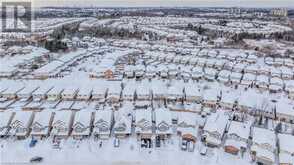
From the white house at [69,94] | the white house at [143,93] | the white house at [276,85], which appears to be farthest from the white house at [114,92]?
the white house at [276,85]

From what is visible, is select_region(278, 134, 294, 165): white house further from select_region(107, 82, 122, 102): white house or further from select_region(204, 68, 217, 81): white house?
select_region(107, 82, 122, 102): white house

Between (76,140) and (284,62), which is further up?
(284,62)

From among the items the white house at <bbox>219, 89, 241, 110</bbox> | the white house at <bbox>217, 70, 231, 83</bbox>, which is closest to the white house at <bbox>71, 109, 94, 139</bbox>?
the white house at <bbox>219, 89, 241, 110</bbox>

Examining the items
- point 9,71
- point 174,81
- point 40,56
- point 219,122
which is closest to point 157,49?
point 174,81

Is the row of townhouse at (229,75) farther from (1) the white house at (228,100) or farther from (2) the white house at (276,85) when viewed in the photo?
(1) the white house at (228,100)

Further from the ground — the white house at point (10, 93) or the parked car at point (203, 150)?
the white house at point (10, 93)

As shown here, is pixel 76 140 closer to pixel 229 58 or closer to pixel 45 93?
pixel 45 93
